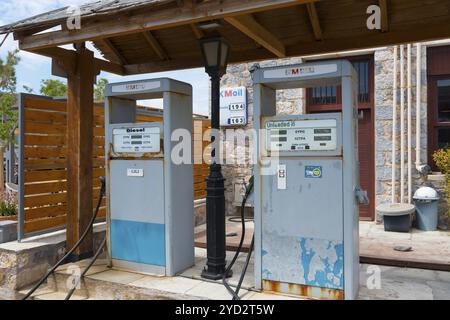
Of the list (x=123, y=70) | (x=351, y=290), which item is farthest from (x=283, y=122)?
(x=123, y=70)

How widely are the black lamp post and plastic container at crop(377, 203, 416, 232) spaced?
3.83 m

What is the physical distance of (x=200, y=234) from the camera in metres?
6.70

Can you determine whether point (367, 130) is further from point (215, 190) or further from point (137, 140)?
point (137, 140)

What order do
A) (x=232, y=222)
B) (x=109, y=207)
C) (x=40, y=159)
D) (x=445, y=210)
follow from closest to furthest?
(x=109, y=207), (x=40, y=159), (x=445, y=210), (x=232, y=222)

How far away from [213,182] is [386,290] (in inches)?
76.3

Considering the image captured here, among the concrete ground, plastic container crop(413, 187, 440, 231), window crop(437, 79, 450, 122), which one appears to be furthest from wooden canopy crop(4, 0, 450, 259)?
window crop(437, 79, 450, 122)

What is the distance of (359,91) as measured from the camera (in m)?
8.00

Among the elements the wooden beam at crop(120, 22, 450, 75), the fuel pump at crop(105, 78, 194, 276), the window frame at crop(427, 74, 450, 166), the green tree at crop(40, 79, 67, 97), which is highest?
the green tree at crop(40, 79, 67, 97)

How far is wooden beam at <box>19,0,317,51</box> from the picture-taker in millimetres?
3203

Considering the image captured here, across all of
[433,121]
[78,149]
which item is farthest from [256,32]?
[433,121]

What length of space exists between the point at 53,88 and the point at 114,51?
14.9 m

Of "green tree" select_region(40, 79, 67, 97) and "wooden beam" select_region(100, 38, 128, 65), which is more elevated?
"green tree" select_region(40, 79, 67, 97)

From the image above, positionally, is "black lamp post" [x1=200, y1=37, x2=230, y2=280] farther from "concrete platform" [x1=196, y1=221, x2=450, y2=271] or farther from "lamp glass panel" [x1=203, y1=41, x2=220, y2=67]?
"concrete platform" [x1=196, y1=221, x2=450, y2=271]

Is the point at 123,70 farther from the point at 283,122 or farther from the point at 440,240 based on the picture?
the point at 440,240
